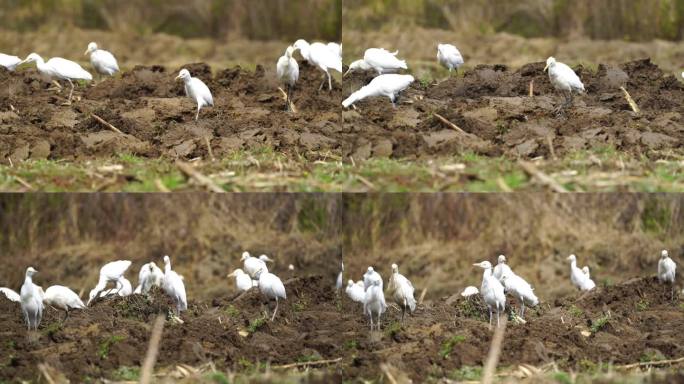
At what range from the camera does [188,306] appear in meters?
11.0

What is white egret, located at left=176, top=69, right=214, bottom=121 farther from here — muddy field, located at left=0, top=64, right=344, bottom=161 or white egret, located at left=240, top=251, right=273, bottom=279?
white egret, located at left=240, top=251, right=273, bottom=279

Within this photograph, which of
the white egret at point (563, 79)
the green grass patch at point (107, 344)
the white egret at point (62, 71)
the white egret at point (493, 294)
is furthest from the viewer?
the white egret at point (62, 71)

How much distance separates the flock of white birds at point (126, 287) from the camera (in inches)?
392

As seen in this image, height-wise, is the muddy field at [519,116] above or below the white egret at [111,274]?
Result: above

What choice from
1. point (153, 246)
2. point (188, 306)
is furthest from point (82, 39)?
point (188, 306)

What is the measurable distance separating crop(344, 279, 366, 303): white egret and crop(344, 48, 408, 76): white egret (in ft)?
7.44

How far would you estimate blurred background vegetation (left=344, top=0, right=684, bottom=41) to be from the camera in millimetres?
14523

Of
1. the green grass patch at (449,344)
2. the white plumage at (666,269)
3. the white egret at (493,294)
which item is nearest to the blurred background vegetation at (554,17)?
the white plumage at (666,269)

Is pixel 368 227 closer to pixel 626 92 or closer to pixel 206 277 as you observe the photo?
pixel 206 277

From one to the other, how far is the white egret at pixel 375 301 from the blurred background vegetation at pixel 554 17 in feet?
16.3

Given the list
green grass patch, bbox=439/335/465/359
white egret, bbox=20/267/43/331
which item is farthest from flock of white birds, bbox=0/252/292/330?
green grass patch, bbox=439/335/465/359

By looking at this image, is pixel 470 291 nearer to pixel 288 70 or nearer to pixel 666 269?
pixel 666 269

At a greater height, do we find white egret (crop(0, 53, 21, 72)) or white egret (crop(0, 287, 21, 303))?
white egret (crop(0, 53, 21, 72))

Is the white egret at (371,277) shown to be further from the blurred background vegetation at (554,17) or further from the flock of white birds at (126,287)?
the blurred background vegetation at (554,17)
